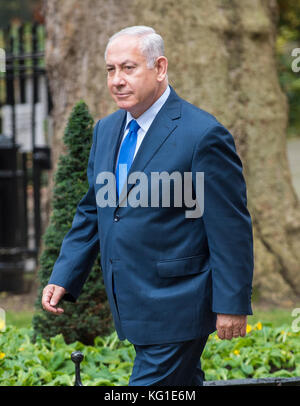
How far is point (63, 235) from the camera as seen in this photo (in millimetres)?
5004

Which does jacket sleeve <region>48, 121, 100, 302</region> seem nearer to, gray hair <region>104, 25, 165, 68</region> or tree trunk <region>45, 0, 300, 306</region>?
gray hair <region>104, 25, 165, 68</region>

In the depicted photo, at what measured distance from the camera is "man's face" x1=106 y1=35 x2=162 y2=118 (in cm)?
301

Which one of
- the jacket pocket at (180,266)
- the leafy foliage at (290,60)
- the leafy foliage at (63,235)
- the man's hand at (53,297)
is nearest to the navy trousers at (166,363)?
the jacket pocket at (180,266)

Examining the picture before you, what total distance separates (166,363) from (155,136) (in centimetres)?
97

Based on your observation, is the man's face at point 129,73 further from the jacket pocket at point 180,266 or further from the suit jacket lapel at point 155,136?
the jacket pocket at point 180,266

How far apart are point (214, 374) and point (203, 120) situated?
2.01 m

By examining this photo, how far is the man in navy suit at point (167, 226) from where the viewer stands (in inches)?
118

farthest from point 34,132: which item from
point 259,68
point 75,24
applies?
point 259,68

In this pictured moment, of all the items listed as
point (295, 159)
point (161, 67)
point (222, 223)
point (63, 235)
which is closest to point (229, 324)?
point (222, 223)

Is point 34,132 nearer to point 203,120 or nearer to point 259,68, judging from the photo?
point 259,68

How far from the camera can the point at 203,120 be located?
3074 millimetres

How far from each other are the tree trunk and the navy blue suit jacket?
3885 millimetres

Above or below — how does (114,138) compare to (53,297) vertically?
above

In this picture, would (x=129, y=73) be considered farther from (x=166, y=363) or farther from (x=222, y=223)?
(x=166, y=363)
